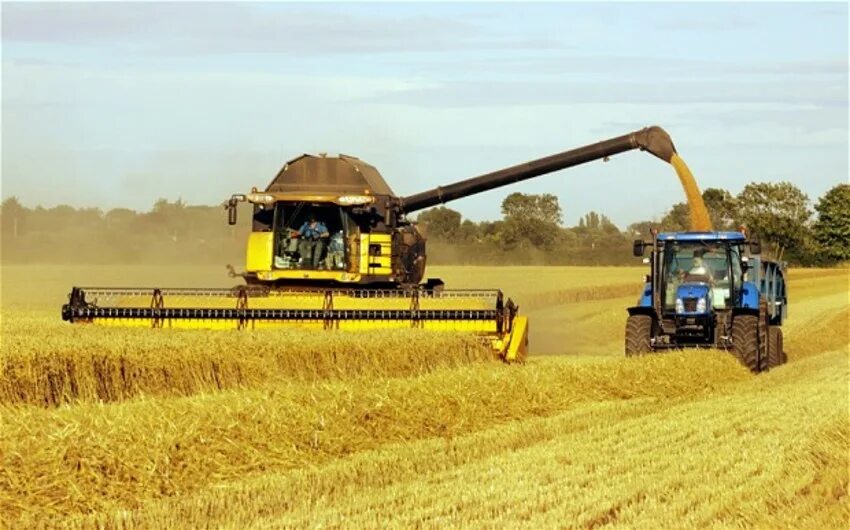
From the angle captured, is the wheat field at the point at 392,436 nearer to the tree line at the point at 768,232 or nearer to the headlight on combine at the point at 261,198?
the headlight on combine at the point at 261,198

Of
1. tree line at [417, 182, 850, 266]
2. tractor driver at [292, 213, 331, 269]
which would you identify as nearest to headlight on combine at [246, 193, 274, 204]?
tractor driver at [292, 213, 331, 269]

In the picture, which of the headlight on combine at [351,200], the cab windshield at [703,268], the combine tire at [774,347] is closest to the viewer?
the headlight on combine at [351,200]

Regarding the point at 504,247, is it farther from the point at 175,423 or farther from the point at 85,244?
the point at 175,423

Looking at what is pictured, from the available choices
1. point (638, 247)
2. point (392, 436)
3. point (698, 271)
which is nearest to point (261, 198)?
point (638, 247)

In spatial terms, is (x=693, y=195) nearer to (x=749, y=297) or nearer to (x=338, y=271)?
(x=749, y=297)

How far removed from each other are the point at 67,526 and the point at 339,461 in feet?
7.59

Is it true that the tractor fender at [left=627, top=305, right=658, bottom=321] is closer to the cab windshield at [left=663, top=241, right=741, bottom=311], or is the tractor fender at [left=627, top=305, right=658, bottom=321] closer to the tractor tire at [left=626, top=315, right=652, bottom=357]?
the tractor tire at [left=626, top=315, right=652, bottom=357]

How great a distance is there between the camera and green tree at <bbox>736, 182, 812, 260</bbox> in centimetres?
6506

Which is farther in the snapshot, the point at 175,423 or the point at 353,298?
the point at 353,298

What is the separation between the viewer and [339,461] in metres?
8.65

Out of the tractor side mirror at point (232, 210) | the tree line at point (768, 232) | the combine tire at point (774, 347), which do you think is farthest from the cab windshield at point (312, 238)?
the tree line at point (768, 232)

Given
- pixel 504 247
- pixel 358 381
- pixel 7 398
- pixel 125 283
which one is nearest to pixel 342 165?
pixel 358 381

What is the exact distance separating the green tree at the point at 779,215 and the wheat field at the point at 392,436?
51048mm

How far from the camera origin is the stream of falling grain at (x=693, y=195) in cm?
1947
